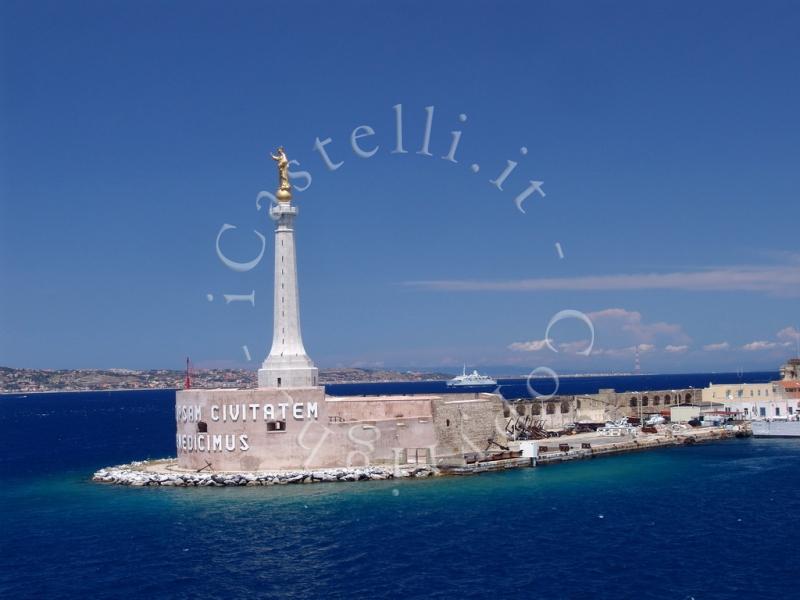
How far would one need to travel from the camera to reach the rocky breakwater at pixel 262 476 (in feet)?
144

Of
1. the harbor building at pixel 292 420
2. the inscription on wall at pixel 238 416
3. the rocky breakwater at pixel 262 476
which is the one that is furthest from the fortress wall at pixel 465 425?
the inscription on wall at pixel 238 416

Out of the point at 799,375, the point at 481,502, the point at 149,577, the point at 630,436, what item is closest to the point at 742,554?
the point at 481,502

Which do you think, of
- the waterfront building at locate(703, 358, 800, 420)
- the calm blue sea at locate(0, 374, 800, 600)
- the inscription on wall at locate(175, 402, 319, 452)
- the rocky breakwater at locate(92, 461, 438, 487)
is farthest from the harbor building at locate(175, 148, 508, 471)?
the waterfront building at locate(703, 358, 800, 420)

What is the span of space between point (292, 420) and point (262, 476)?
330 centimetres

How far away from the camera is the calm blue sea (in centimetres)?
2736

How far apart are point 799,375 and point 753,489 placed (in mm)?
50946

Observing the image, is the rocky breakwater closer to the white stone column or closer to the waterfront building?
the white stone column

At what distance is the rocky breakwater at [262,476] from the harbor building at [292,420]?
3.91ft

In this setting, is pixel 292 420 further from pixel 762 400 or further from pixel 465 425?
pixel 762 400

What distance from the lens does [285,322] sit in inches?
1875

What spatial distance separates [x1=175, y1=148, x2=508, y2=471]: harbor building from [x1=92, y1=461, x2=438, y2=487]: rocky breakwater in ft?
3.91

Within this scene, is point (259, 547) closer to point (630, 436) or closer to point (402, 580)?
point (402, 580)

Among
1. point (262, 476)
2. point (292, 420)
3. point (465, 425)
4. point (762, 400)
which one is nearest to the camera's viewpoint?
point (262, 476)

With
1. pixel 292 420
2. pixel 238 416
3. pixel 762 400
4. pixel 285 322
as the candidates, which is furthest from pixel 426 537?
pixel 762 400
